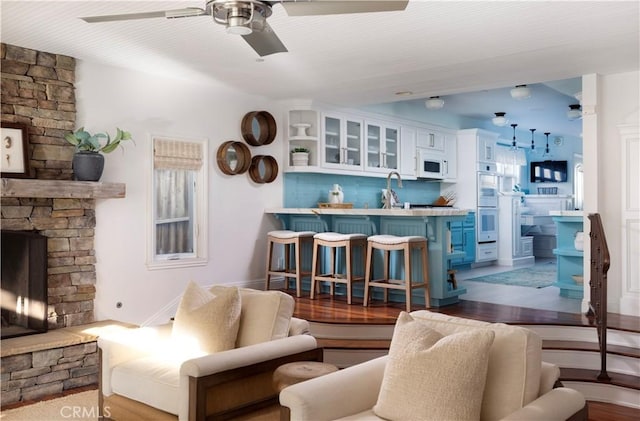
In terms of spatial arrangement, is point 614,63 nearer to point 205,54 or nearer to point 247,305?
point 205,54

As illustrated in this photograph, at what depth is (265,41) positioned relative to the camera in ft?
9.78

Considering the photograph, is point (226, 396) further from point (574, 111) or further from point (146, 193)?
point (574, 111)

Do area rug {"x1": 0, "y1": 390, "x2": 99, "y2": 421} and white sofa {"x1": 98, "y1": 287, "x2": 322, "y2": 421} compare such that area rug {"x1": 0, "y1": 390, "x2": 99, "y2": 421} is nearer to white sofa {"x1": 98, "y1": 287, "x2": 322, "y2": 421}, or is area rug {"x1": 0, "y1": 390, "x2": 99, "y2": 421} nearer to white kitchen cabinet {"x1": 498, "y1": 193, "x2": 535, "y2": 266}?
white sofa {"x1": 98, "y1": 287, "x2": 322, "y2": 421}

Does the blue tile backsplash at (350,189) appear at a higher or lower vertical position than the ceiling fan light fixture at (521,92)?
lower

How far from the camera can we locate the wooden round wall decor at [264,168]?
22.4ft

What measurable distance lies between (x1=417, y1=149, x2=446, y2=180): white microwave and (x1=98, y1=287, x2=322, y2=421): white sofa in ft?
19.8

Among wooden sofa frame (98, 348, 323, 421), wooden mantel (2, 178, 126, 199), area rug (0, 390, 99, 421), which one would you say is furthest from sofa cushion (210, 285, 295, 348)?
wooden mantel (2, 178, 126, 199)

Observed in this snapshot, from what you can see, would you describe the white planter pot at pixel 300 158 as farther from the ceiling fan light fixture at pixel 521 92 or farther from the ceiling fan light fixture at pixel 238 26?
the ceiling fan light fixture at pixel 238 26

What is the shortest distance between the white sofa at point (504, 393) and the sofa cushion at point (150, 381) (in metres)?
0.89

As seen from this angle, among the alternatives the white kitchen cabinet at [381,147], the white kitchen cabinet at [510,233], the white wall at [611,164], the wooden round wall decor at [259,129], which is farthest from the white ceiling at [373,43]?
the white kitchen cabinet at [510,233]

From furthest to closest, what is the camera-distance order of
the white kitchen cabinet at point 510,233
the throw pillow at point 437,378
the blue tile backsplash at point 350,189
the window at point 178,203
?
the white kitchen cabinet at point 510,233 → the blue tile backsplash at point 350,189 → the window at point 178,203 → the throw pillow at point 437,378

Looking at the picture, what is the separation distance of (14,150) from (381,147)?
16.6 ft

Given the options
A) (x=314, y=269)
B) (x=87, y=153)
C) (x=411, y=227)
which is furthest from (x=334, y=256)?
(x=87, y=153)

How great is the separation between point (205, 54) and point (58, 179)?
1.67m
